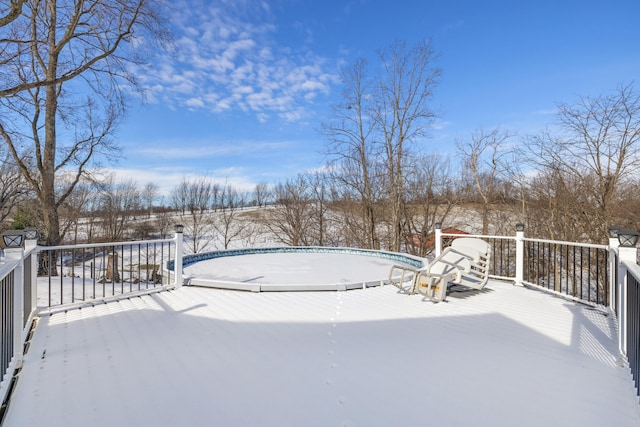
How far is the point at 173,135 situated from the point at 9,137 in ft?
20.7

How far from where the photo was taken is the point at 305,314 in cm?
357

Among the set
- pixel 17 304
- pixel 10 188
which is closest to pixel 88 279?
pixel 10 188

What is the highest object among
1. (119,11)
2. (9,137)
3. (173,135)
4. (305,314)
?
(119,11)

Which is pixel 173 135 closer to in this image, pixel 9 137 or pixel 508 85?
pixel 9 137

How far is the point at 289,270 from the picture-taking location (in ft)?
20.5

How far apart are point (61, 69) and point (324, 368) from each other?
9631 millimetres

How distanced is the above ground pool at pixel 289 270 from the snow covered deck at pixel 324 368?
967 mm

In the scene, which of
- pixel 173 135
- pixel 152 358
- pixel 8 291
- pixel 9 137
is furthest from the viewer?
pixel 173 135

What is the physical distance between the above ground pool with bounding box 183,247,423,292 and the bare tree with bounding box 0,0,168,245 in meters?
4.51

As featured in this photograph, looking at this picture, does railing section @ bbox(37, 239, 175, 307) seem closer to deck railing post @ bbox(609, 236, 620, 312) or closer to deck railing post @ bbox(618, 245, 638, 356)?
→ deck railing post @ bbox(618, 245, 638, 356)

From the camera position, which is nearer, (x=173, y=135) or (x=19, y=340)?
(x=19, y=340)

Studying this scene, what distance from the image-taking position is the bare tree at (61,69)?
19.7ft

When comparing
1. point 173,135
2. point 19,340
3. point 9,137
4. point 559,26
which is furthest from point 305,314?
point 173,135

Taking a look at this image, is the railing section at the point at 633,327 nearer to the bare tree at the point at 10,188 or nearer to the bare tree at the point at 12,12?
the bare tree at the point at 12,12
